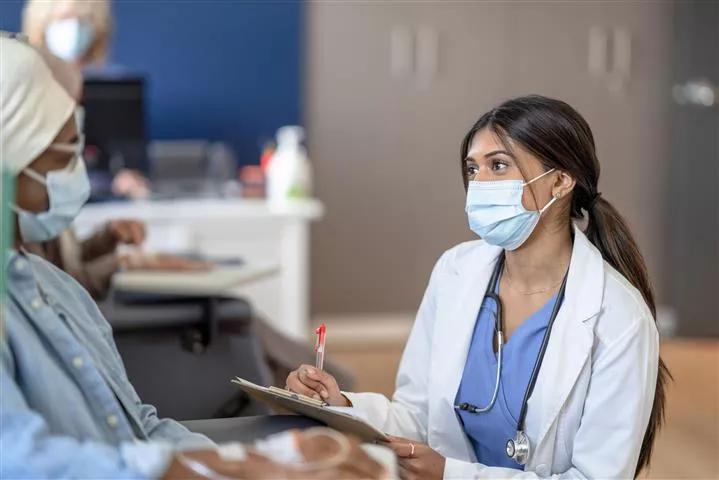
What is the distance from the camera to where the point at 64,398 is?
0.91 metres

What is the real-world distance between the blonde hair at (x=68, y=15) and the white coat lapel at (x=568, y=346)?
713 millimetres

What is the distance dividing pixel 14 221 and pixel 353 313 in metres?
3.66

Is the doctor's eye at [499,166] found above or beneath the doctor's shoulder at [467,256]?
above

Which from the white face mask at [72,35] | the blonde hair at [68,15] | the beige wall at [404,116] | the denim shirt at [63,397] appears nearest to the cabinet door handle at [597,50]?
the beige wall at [404,116]

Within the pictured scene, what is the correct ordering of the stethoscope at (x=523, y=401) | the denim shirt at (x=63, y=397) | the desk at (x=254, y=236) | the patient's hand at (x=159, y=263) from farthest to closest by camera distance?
the desk at (x=254, y=236) < the patient's hand at (x=159, y=263) < the stethoscope at (x=523, y=401) < the denim shirt at (x=63, y=397)

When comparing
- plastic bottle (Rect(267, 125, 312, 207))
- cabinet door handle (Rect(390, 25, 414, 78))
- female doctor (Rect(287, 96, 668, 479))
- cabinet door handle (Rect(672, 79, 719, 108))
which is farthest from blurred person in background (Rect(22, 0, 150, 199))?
cabinet door handle (Rect(672, 79, 719, 108))

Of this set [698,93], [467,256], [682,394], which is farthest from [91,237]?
[698,93]

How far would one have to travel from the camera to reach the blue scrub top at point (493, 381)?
1.29 metres

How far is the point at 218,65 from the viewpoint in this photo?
424 centimetres

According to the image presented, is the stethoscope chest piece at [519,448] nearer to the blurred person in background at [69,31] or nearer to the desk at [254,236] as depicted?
the blurred person in background at [69,31]

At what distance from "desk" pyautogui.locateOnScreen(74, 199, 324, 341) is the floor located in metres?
0.37

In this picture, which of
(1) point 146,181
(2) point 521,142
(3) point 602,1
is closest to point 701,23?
(3) point 602,1

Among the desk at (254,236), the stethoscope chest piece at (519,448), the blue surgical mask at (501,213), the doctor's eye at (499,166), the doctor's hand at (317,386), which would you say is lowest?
the desk at (254,236)

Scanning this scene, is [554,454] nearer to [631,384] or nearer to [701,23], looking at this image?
[631,384]
